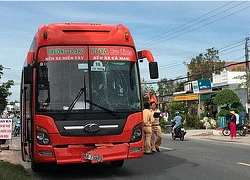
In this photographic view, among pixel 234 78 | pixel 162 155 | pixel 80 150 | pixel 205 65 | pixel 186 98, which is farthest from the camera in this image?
pixel 205 65

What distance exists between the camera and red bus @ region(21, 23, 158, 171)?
344 inches

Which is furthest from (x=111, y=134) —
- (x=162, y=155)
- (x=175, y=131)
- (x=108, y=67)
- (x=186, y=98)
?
(x=186, y=98)

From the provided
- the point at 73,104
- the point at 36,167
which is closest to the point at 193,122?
the point at 36,167

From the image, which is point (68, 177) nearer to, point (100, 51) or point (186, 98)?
point (100, 51)

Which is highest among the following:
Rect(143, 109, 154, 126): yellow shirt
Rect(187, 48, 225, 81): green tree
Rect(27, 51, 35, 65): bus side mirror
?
Rect(187, 48, 225, 81): green tree

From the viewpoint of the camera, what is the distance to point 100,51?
9.38m

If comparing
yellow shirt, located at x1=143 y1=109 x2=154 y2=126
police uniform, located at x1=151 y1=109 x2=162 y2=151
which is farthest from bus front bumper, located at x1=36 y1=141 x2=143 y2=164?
police uniform, located at x1=151 y1=109 x2=162 y2=151

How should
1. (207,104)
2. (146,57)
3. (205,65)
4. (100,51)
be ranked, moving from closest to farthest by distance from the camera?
(100,51)
(146,57)
(207,104)
(205,65)

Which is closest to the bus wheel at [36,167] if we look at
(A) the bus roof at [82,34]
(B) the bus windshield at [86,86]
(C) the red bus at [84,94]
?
(C) the red bus at [84,94]

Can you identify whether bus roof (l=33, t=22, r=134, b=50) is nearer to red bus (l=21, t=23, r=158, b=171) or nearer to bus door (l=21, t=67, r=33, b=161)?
red bus (l=21, t=23, r=158, b=171)

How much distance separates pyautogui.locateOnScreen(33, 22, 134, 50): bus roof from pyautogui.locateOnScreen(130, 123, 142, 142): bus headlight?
1962mm

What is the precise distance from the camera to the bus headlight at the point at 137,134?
919 centimetres

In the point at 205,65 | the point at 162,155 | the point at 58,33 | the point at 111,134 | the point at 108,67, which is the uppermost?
the point at 205,65

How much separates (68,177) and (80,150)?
132 cm
